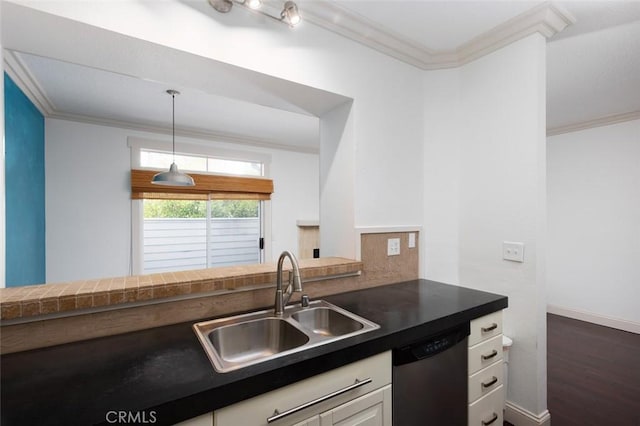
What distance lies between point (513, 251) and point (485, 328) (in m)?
0.58

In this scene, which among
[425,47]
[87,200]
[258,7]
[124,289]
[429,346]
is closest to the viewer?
[124,289]

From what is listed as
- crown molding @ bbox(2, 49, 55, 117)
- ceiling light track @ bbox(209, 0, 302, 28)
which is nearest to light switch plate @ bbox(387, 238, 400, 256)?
ceiling light track @ bbox(209, 0, 302, 28)

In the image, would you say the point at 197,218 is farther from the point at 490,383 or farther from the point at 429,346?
the point at 490,383

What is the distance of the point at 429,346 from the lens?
1303 mm

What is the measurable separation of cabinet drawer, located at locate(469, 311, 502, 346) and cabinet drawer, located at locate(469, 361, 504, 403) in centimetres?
16

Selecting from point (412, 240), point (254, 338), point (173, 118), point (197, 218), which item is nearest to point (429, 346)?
point (254, 338)

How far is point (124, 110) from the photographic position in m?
3.18

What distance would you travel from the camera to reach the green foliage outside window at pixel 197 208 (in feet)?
12.6

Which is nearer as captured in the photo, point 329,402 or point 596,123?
point 329,402

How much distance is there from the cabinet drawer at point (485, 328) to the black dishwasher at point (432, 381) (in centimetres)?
7

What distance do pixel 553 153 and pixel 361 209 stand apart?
12.5 ft

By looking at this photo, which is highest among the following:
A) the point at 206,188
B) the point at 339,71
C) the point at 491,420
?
the point at 339,71

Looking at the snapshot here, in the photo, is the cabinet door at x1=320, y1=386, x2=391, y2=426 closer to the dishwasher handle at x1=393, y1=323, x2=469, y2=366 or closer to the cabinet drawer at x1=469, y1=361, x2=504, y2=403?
the dishwasher handle at x1=393, y1=323, x2=469, y2=366

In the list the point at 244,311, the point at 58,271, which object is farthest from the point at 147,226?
the point at 244,311
